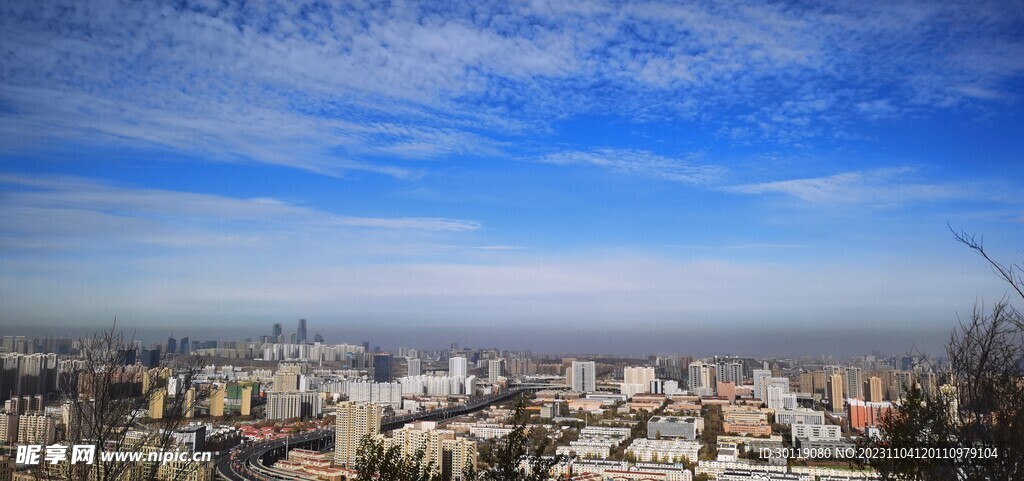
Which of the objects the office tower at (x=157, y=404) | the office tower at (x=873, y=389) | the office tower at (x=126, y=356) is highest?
the office tower at (x=126, y=356)

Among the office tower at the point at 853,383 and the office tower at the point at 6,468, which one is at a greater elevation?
the office tower at the point at 6,468

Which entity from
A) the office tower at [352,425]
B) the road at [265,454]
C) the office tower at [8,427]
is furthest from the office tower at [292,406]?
the office tower at [8,427]

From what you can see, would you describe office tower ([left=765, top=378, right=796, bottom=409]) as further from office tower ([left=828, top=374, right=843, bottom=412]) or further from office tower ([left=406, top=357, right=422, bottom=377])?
office tower ([left=406, top=357, right=422, bottom=377])

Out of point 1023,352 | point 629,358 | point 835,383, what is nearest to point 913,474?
point 1023,352

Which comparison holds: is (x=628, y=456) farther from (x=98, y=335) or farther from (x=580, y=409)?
(x=98, y=335)

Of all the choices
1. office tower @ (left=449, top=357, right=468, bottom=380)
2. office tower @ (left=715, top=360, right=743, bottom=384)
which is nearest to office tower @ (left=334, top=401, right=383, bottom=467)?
office tower @ (left=449, top=357, right=468, bottom=380)

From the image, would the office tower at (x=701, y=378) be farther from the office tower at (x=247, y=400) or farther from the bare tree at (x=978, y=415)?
the bare tree at (x=978, y=415)
